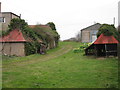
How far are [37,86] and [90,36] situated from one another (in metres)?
44.6

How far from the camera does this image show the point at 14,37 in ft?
99.9

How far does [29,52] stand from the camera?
3064cm

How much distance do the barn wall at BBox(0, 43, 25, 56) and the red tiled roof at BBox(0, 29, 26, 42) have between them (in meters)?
0.72

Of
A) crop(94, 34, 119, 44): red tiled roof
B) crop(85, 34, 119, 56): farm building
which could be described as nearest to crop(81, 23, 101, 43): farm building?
crop(85, 34, 119, 56): farm building

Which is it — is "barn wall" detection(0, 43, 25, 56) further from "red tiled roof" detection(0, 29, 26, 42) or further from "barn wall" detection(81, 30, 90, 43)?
"barn wall" detection(81, 30, 90, 43)

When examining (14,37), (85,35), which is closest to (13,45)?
(14,37)

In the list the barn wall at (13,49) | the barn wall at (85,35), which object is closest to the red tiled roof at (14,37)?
the barn wall at (13,49)

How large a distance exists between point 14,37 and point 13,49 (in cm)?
223

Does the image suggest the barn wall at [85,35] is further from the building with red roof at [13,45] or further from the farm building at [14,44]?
the building with red roof at [13,45]

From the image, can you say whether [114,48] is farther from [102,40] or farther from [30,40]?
[30,40]

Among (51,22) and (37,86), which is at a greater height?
(51,22)

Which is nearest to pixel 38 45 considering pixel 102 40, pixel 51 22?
pixel 102 40

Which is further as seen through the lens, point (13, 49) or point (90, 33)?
point (90, 33)

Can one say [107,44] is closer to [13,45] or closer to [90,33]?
[13,45]
